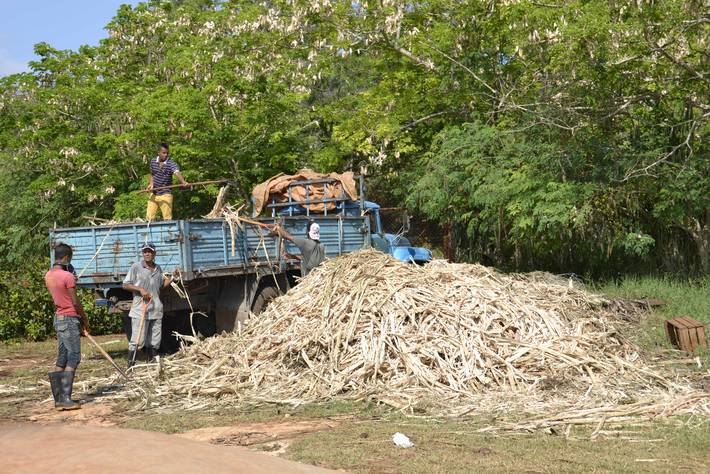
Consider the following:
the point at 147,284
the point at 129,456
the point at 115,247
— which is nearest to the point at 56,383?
the point at 147,284

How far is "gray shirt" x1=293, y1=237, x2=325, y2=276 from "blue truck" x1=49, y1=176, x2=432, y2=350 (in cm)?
55

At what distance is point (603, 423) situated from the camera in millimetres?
8102

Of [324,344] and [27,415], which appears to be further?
[324,344]

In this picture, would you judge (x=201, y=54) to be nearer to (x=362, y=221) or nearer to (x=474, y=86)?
(x=474, y=86)

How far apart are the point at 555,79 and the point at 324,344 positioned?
32.3 feet

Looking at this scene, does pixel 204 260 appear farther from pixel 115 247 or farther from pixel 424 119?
pixel 424 119

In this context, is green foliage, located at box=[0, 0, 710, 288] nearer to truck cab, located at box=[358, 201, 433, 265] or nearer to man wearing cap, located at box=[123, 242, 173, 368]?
truck cab, located at box=[358, 201, 433, 265]

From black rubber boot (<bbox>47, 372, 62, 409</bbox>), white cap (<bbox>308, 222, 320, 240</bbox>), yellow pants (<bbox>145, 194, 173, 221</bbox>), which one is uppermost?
yellow pants (<bbox>145, 194, 173, 221</bbox>)

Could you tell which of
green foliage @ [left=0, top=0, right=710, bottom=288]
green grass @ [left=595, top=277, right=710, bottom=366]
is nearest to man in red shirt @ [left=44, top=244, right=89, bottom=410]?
green grass @ [left=595, top=277, right=710, bottom=366]

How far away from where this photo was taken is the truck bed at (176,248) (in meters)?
12.3

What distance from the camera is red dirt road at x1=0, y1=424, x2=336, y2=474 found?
233 inches

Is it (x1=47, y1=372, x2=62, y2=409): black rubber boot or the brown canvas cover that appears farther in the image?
the brown canvas cover

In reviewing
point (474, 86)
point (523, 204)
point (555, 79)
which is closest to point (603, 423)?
point (523, 204)

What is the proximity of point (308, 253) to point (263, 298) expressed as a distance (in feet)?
3.60
